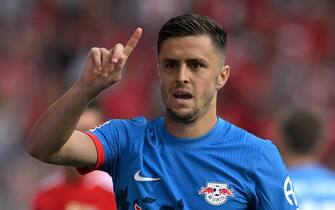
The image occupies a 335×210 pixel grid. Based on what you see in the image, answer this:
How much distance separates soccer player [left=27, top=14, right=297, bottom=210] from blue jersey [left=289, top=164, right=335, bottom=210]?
5.52 ft

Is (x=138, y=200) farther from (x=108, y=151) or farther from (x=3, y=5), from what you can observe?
(x=3, y=5)

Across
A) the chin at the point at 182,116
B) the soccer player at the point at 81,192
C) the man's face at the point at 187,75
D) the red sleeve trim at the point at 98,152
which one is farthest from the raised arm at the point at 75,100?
the soccer player at the point at 81,192

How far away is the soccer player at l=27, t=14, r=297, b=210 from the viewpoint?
4570mm

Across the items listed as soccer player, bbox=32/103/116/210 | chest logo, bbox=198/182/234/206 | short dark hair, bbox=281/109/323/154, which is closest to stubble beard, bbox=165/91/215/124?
chest logo, bbox=198/182/234/206

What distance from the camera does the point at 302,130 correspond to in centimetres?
672

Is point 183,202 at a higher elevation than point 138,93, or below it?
below

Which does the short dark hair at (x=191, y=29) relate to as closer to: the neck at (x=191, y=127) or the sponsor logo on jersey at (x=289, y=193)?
the neck at (x=191, y=127)

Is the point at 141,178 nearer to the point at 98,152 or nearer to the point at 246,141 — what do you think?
the point at 98,152

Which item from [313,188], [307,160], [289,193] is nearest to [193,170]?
[289,193]

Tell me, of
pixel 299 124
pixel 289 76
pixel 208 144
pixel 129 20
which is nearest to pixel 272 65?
pixel 289 76

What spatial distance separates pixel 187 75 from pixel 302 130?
2324mm

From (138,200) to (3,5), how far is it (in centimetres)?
945

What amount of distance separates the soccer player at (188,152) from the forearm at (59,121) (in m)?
0.09

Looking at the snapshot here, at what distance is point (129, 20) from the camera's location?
45.4 ft
